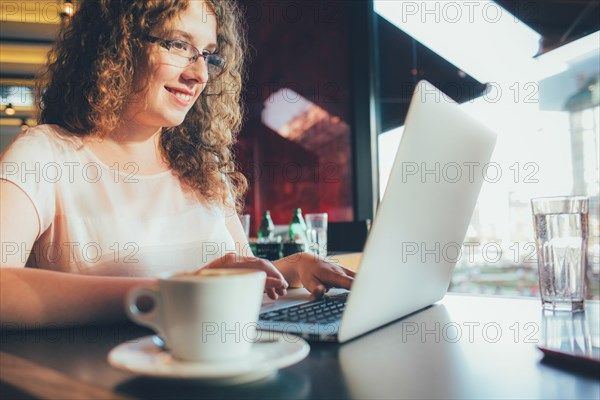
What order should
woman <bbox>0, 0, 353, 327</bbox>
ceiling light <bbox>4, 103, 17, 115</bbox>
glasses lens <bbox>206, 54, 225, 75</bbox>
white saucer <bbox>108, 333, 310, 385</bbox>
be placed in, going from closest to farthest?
white saucer <bbox>108, 333, 310, 385</bbox> < woman <bbox>0, 0, 353, 327</bbox> < glasses lens <bbox>206, 54, 225, 75</bbox> < ceiling light <bbox>4, 103, 17, 115</bbox>

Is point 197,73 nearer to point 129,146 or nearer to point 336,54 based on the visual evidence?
point 129,146

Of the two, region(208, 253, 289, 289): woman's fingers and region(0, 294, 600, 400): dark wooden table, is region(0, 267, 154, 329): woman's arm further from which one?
region(208, 253, 289, 289): woman's fingers

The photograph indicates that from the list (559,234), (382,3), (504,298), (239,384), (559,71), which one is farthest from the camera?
(382,3)

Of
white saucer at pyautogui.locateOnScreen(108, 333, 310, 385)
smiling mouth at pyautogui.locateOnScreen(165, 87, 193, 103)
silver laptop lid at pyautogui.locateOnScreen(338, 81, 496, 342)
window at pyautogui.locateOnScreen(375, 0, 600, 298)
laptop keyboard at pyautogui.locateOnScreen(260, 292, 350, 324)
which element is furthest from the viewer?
window at pyautogui.locateOnScreen(375, 0, 600, 298)

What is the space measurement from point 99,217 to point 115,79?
0.33m

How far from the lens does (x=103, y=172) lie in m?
1.20

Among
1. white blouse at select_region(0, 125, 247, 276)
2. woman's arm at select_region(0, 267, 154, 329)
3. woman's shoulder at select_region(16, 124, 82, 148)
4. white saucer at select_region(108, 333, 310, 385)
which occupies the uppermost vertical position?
woman's shoulder at select_region(16, 124, 82, 148)

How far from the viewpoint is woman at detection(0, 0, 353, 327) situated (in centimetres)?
107

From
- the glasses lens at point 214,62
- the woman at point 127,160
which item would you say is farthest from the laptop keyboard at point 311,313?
the glasses lens at point 214,62

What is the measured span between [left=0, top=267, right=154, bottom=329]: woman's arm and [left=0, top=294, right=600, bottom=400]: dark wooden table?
17 millimetres

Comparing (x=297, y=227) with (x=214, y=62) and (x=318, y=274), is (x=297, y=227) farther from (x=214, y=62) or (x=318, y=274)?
(x=318, y=274)

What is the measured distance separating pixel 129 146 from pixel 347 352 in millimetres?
885

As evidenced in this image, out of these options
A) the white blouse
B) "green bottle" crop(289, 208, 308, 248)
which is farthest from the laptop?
"green bottle" crop(289, 208, 308, 248)

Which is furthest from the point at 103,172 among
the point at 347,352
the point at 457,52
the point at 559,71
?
the point at 457,52
